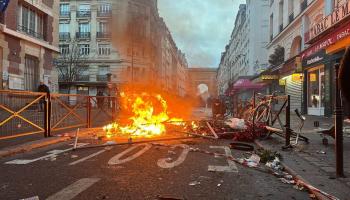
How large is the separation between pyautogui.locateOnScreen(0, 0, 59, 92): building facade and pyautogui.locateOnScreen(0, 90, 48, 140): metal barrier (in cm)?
1315

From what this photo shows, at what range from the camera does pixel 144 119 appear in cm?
1305

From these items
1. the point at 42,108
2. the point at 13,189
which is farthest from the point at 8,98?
the point at 13,189

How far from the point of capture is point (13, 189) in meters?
4.60

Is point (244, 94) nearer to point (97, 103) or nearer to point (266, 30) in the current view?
point (266, 30)

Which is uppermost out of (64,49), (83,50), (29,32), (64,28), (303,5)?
(64,28)

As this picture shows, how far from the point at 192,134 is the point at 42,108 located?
14.7 ft

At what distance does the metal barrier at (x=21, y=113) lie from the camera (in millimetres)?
8906

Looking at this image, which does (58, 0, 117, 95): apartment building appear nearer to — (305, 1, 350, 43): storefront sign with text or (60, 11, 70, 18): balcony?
(60, 11, 70, 18): balcony

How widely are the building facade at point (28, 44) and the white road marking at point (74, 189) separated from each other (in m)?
19.3

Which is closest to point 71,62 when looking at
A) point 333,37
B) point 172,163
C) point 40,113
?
point 333,37

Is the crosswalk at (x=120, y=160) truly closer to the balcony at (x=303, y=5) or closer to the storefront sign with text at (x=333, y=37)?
the storefront sign with text at (x=333, y=37)

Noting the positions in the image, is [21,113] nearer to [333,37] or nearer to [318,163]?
[318,163]

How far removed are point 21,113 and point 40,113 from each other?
2.35 ft

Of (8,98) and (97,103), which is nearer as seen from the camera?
(8,98)
